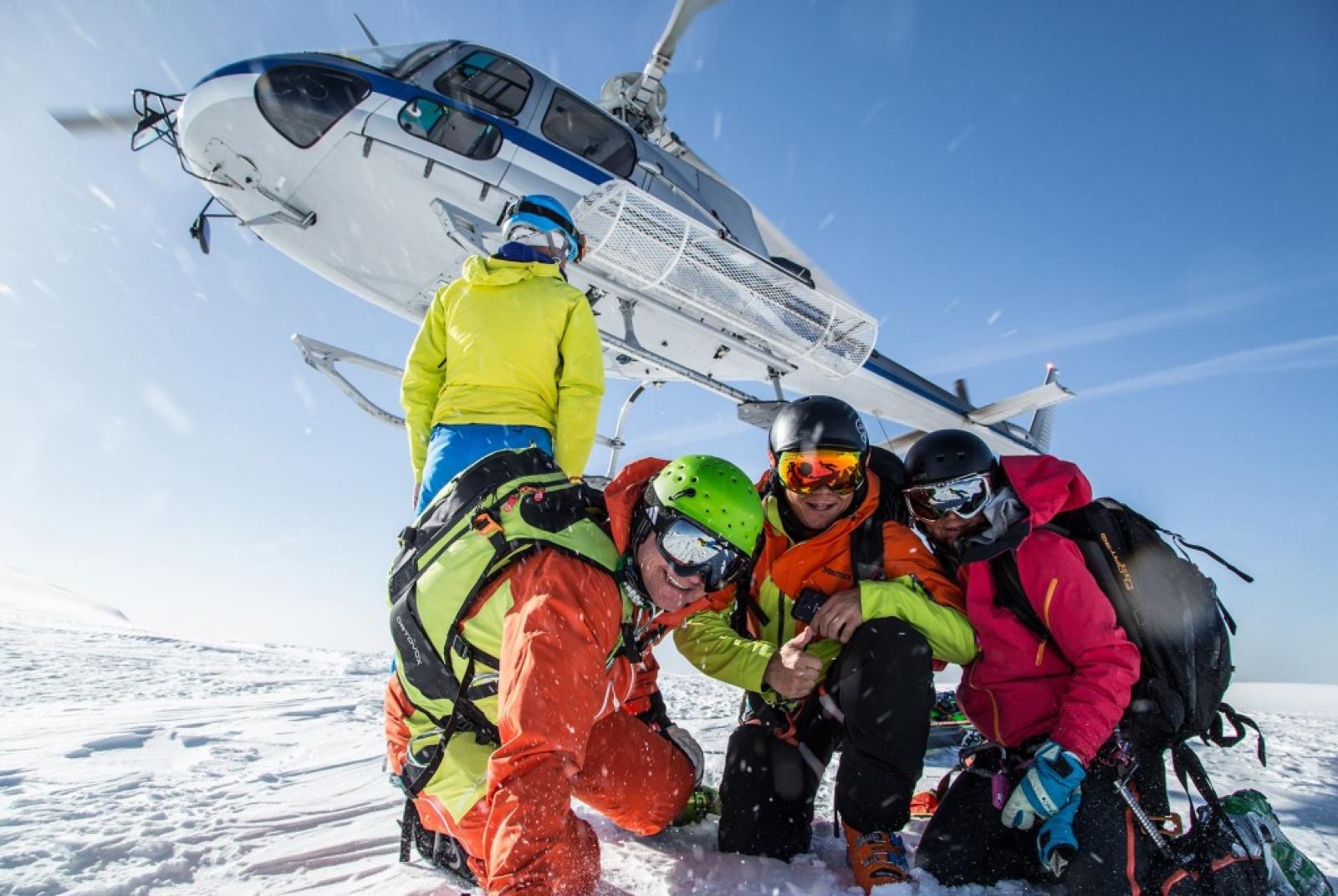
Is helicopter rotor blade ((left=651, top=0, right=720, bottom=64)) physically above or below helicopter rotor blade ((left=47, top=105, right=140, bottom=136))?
above

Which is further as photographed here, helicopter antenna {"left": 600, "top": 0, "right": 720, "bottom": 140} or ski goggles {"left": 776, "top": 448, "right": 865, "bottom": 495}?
helicopter antenna {"left": 600, "top": 0, "right": 720, "bottom": 140}

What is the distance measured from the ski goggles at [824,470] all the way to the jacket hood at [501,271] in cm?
138

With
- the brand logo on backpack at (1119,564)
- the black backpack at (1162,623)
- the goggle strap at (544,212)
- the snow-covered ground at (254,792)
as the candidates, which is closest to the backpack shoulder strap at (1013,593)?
the black backpack at (1162,623)

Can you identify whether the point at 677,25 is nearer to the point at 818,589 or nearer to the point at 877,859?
the point at 818,589

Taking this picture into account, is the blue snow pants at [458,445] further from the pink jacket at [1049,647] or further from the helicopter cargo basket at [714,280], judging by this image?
the helicopter cargo basket at [714,280]

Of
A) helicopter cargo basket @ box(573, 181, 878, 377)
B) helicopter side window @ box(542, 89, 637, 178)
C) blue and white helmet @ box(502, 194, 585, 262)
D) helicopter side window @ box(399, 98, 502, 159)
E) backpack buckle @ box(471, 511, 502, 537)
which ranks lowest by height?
backpack buckle @ box(471, 511, 502, 537)

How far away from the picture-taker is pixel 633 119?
23.2 feet

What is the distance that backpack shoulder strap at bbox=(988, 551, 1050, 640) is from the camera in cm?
198

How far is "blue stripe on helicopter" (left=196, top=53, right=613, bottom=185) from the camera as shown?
513 centimetres

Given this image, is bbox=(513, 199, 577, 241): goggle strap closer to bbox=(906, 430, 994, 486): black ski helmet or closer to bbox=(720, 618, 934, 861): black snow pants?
bbox=(906, 430, 994, 486): black ski helmet

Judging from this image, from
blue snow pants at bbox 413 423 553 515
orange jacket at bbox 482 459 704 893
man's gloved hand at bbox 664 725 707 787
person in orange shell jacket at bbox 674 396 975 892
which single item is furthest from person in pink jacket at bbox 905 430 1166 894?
blue snow pants at bbox 413 423 553 515

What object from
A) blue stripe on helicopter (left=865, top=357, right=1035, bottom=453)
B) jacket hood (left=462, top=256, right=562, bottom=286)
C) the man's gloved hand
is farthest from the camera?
blue stripe on helicopter (left=865, top=357, right=1035, bottom=453)

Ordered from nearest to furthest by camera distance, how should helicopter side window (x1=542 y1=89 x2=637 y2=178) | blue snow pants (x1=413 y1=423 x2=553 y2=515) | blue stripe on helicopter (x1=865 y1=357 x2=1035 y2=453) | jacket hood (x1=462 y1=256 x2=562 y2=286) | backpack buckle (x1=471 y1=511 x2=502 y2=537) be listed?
backpack buckle (x1=471 y1=511 x2=502 y2=537) → blue snow pants (x1=413 y1=423 x2=553 y2=515) → jacket hood (x1=462 y1=256 x2=562 y2=286) → helicopter side window (x1=542 y1=89 x2=637 y2=178) → blue stripe on helicopter (x1=865 y1=357 x2=1035 y2=453)

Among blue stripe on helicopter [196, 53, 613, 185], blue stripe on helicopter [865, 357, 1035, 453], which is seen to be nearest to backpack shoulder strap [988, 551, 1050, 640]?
blue stripe on helicopter [196, 53, 613, 185]
